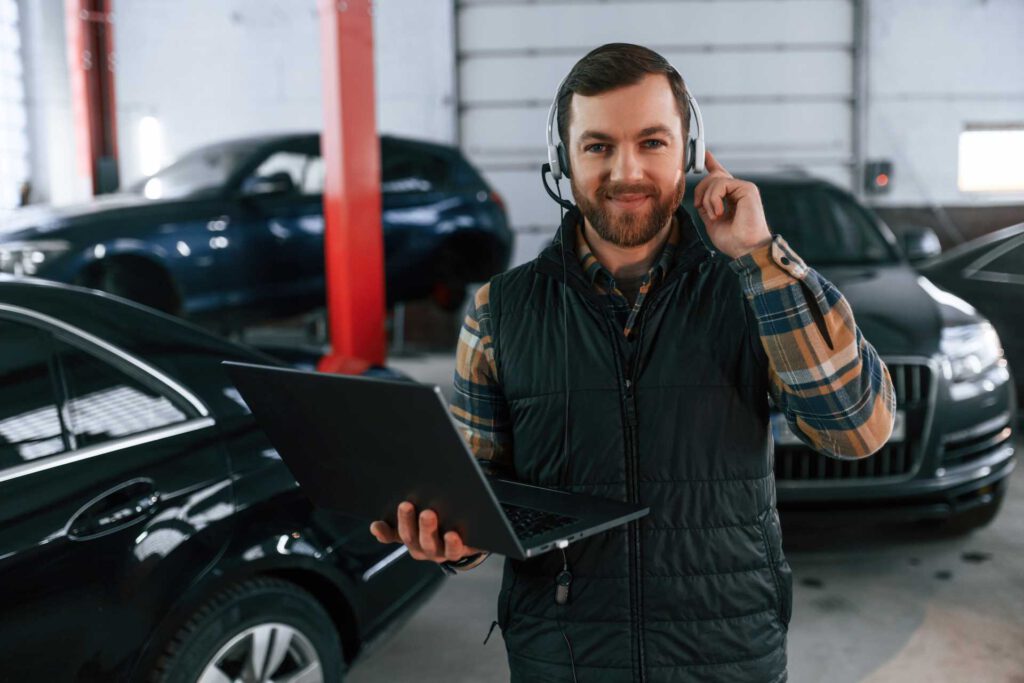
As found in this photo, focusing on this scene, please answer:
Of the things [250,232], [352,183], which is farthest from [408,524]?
[250,232]

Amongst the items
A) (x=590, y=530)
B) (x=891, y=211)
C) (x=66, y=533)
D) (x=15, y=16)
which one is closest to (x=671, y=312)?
(x=590, y=530)

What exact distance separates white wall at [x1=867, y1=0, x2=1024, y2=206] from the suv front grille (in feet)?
23.2

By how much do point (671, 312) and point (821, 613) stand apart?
238cm

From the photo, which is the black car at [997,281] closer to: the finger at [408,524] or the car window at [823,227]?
the car window at [823,227]

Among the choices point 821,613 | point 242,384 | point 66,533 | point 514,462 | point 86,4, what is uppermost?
point 86,4

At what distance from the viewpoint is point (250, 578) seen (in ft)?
6.95

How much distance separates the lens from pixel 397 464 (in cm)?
111

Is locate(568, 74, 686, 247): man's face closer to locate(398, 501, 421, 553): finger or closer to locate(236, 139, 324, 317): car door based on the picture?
locate(398, 501, 421, 553): finger

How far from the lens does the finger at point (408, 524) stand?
1129 millimetres

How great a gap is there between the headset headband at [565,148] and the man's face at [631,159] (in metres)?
0.09

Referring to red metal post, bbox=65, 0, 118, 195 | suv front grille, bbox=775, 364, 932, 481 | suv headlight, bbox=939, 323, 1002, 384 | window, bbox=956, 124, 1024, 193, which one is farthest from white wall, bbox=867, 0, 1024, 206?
red metal post, bbox=65, 0, 118, 195

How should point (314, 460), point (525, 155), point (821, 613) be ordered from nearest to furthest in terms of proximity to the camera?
point (314, 460) → point (821, 613) → point (525, 155)

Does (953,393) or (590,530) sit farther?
(953,393)

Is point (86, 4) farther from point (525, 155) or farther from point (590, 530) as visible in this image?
point (590, 530)
